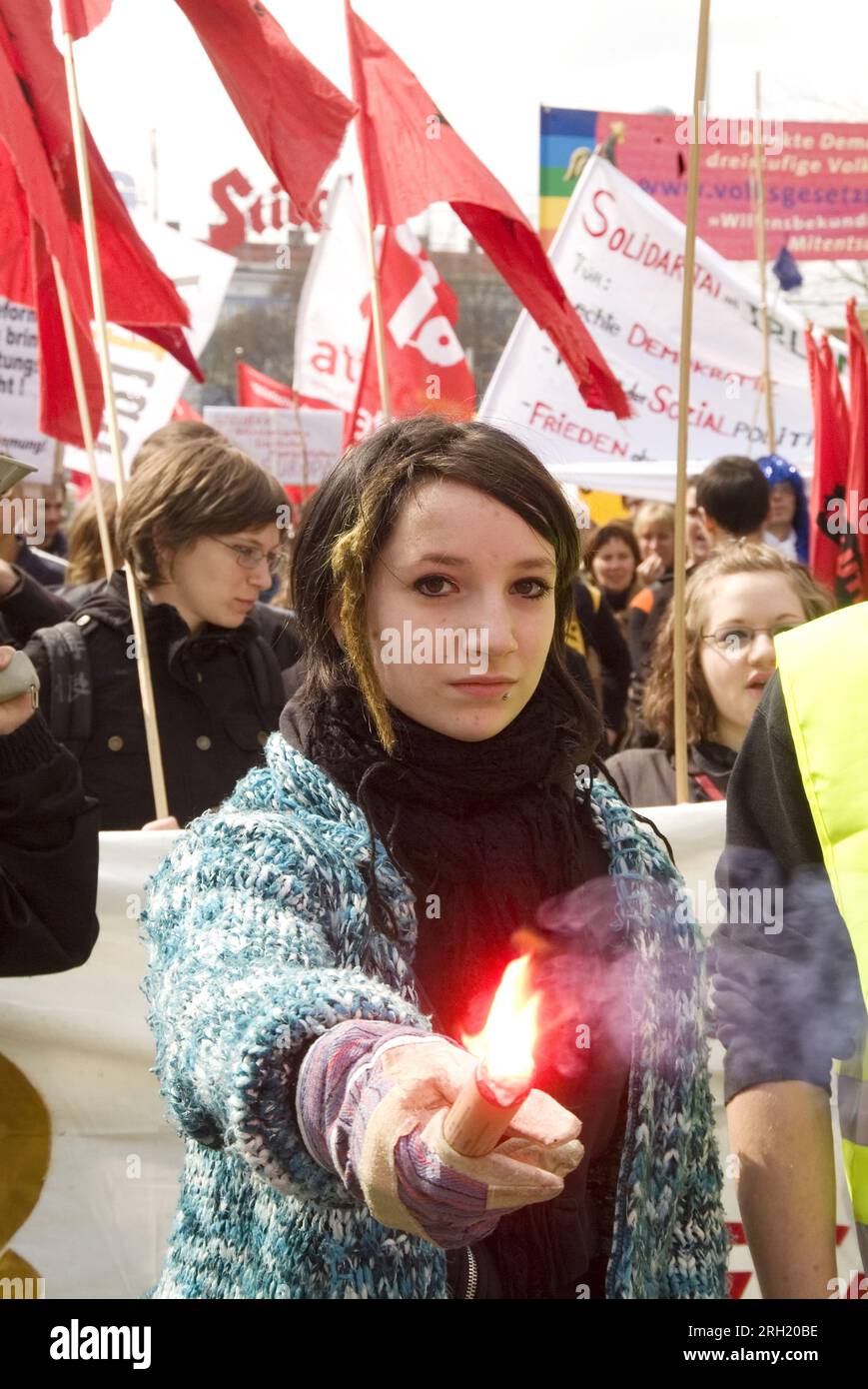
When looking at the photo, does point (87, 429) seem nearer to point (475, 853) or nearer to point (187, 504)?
point (187, 504)

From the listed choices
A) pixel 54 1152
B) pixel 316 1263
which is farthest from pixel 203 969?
pixel 54 1152

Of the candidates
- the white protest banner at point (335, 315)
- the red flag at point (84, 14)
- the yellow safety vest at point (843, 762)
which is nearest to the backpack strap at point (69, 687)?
the red flag at point (84, 14)

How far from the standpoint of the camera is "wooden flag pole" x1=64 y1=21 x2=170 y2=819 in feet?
10.7

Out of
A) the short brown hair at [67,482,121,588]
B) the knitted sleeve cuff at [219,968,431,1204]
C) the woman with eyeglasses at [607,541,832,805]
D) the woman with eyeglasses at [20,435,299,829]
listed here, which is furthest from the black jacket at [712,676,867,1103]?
the short brown hair at [67,482,121,588]

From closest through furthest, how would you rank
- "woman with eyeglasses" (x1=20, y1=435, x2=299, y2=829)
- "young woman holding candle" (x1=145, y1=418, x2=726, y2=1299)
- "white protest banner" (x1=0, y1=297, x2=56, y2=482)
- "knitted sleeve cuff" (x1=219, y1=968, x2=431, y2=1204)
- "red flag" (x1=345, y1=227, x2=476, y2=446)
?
1. "knitted sleeve cuff" (x1=219, y1=968, x2=431, y2=1204)
2. "young woman holding candle" (x1=145, y1=418, x2=726, y2=1299)
3. "woman with eyeglasses" (x1=20, y1=435, x2=299, y2=829)
4. "red flag" (x1=345, y1=227, x2=476, y2=446)
5. "white protest banner" (x1=0, y1=297, x2=56, y2=482)

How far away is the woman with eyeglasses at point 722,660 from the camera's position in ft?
10.8

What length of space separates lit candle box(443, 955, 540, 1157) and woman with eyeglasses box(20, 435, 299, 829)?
8.50 ft

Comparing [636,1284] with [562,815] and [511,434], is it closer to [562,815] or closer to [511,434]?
[562,815]

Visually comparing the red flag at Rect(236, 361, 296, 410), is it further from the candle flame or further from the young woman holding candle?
the candle flame

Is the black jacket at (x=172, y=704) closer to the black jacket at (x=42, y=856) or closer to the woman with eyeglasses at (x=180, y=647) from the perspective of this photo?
the woman with eyeglasses at (x=180, y=647)

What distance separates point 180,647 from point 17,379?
4.20 meters

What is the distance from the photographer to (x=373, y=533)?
1.54 metres

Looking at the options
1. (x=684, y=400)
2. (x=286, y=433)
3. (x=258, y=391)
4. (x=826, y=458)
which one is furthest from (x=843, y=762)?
(x=258, y=391)
